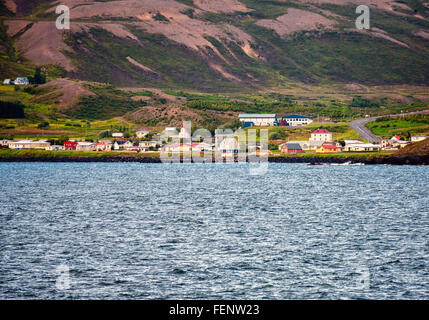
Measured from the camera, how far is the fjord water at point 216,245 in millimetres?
33062

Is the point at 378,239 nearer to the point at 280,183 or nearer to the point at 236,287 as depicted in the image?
the point at 236,287

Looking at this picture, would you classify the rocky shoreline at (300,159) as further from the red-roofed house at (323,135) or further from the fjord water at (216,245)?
the fjord water at (216,245)

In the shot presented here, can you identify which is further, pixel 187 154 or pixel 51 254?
pixel 187 154

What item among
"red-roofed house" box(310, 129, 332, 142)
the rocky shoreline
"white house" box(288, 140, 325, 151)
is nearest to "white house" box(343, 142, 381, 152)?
"white house" box(288, 140, 325, 151)

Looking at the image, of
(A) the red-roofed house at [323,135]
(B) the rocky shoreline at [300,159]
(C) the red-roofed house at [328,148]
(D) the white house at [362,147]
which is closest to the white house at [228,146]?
(B) the rocky shoreline at [300,159]

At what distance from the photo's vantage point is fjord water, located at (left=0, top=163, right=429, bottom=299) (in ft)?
108

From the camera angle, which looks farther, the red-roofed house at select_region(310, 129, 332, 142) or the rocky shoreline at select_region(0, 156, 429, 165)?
the red-roofed house at select_region(310, 129, 332, 142)

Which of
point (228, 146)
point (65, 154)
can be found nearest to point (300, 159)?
point (228, 146)

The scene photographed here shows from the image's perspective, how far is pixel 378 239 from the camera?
4809 centimetres

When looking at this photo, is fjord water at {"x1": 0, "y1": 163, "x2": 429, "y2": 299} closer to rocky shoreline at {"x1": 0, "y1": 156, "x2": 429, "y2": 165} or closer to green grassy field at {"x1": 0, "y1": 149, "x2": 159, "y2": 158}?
rocky shoreline at {"x1": 0, "y1": 156, "x2": 429, "y2": 165}

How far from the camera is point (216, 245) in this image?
4550cm

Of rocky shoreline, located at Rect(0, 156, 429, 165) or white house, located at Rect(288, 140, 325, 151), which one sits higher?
white house, located at Rect(288, 140, 325, 151)

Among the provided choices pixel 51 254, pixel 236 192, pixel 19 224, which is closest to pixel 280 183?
pixel 236 192
